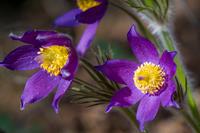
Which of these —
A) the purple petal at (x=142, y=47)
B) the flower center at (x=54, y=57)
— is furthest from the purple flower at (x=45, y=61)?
the purple petal at (x=142, y=47)

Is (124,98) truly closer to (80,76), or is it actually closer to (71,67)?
(71,67)

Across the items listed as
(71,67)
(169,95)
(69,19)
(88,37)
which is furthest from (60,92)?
(69,19)

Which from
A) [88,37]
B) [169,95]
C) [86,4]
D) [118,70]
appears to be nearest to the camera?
[169,95]

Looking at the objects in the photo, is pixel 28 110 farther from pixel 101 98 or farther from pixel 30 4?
pixel 101 98

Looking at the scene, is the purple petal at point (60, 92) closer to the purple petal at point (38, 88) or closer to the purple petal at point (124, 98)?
the purple petal at point (38, 88)

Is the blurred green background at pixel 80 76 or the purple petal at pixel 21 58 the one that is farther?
the blurred green background at pixel 80 76

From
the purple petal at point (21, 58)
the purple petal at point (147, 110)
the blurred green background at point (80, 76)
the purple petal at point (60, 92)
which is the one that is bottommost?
the blurred green background at point (80, 76)
